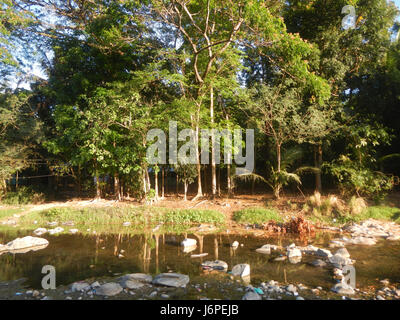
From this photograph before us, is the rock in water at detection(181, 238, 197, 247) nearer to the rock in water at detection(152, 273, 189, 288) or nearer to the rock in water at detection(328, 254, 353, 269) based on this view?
the rock in water at detection(152, 273, 189, 288)

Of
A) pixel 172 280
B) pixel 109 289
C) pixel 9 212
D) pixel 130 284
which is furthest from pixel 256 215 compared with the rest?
pixel 9 212

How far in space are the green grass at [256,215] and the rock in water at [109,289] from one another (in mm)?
6434

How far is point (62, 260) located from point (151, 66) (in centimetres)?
830

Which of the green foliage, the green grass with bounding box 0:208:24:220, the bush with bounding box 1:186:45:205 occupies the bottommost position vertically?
the green grass with bounding box 0:208:24:220

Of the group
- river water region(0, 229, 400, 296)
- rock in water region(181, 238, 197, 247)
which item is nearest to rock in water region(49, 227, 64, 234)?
river water region(0, 229, 400, 296)

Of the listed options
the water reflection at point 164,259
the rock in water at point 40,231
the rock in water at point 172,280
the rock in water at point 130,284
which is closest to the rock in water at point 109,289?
the rock in water at point 130,284

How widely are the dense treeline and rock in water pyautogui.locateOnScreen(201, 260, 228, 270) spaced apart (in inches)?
267

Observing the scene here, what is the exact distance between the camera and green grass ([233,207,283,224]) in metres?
10.2

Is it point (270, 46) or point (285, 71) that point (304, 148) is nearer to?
point (285, 71)

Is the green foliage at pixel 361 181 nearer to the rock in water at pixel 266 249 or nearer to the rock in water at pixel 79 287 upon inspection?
the rock in water at pixel 266 249

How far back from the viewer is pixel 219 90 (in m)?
13.2

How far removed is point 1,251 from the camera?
7.22 metres

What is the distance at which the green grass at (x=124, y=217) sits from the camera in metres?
10.5
